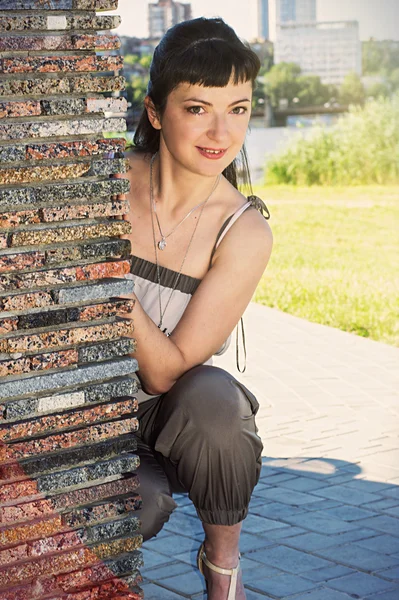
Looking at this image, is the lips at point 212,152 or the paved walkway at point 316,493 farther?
the paved walkway at point 316,493

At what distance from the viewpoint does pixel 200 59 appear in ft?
9.54

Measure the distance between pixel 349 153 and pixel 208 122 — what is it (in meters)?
11.6

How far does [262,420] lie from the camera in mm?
5418

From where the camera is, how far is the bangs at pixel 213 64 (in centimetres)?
290

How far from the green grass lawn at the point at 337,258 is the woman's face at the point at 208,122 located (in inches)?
187

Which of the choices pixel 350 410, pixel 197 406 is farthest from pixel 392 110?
pixel 197 406

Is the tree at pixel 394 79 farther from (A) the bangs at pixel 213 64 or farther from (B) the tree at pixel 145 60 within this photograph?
(A) the bangs at pixel 213 64

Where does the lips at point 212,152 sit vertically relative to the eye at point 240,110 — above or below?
below

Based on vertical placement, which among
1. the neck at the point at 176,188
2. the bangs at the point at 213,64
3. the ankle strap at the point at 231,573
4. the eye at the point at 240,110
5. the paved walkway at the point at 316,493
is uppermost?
the bangs at the point at 213,64

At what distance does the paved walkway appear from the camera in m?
3.43

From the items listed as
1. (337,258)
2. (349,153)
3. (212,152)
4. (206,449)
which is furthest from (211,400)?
(349,153)

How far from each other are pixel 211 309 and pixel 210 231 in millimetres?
325

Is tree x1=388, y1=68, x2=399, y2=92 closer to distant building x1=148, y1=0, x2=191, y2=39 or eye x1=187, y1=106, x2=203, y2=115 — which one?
distant building x1=148, y1=0, x2=191, y2=39

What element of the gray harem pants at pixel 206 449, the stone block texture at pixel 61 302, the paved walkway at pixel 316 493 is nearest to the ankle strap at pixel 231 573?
the gray harem pants at pixel 206 449
